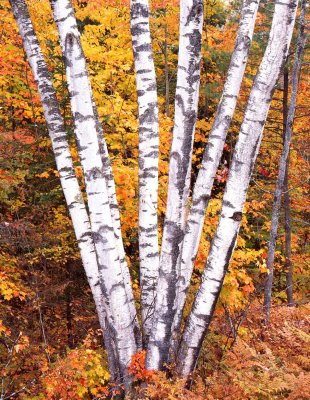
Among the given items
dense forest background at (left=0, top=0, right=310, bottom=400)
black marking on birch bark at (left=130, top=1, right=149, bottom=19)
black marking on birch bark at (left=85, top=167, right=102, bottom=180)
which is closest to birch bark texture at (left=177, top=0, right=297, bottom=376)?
dense forest background at (left=0, top=0, right=310, bottom=400)

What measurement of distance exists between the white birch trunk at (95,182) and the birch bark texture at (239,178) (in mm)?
697

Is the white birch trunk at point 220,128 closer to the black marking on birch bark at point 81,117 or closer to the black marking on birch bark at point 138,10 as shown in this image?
the black marking on birch bark at point 138,10

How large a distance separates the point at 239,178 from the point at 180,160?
22.1 inches

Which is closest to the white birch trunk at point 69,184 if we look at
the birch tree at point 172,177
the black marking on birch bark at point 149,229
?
the birch tree at point 172,177

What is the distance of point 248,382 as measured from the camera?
357 cm

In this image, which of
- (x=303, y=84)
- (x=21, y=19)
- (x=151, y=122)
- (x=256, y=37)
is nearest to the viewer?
(x=151, y=122)

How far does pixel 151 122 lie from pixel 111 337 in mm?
2548

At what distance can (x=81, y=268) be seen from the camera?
30.9ft

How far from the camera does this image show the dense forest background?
4125 mm

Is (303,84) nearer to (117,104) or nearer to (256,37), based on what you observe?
(256,37)

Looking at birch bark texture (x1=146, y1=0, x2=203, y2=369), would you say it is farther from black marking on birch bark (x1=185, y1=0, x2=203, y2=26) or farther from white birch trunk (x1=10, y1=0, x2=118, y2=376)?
white birch trunk (x1=10, y1=0, x2=118, y2=376)

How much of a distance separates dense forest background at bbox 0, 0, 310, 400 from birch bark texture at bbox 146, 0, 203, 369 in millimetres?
629

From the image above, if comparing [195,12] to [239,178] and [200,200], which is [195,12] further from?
[200,200]

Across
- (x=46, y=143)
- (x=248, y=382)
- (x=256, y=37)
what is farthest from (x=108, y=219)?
(x=256, y=37)
